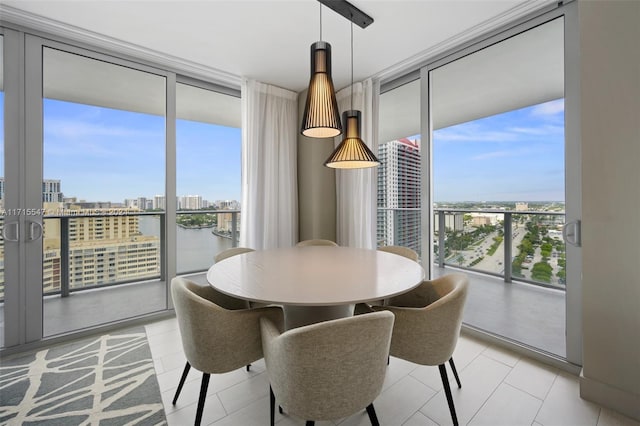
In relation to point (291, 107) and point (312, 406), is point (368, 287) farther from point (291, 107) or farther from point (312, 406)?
point (291, 107)

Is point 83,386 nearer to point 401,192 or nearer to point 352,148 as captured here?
point 352,148

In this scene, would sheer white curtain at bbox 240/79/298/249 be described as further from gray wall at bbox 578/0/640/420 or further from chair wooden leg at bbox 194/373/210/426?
gray wall at bbox 578/0/640/420

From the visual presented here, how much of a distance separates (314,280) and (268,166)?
2.29m

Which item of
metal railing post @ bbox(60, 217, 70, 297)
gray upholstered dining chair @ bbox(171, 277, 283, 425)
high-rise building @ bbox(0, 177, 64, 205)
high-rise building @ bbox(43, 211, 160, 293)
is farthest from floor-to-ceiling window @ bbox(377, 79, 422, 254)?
metal railing post @ bbox(60, 217, 70, 297)

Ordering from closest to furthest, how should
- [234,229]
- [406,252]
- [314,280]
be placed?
[314,280]
[406,252]
[234,229]

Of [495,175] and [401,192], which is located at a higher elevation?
[495,175]

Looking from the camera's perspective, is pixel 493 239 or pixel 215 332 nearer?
pixel 215 332

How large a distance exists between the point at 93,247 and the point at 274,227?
2.32 meters

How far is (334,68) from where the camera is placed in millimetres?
3016

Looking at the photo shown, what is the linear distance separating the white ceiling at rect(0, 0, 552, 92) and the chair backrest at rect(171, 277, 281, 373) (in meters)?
2.11

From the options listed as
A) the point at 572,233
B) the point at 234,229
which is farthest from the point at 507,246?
the point at 234,229

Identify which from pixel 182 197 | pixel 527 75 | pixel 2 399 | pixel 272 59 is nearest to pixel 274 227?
pixel 182 197

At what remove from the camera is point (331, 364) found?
99 centimetres

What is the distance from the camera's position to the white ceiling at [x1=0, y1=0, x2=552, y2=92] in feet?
6.74
